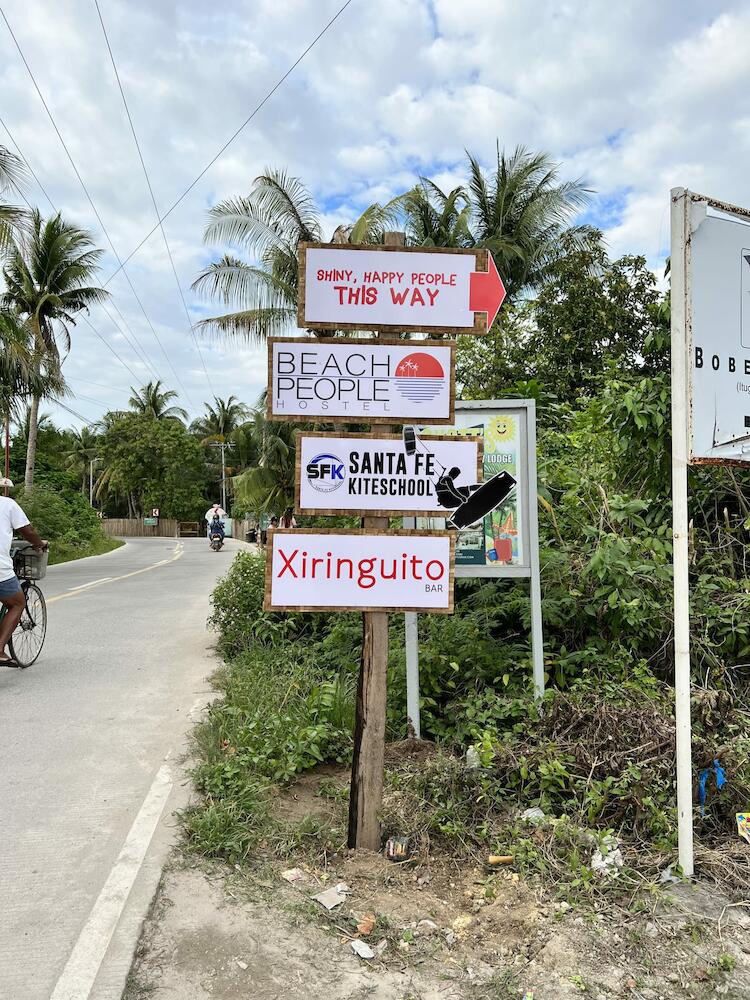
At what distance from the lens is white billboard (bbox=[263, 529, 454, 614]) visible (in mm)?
3521

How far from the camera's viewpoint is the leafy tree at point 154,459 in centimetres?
5662

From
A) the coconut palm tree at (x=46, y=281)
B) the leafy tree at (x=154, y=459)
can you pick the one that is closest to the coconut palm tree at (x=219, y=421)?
the leafy tree at (x=154, y=459)

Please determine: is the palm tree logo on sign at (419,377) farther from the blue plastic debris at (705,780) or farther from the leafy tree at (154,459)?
the leafy tree at (154,459)

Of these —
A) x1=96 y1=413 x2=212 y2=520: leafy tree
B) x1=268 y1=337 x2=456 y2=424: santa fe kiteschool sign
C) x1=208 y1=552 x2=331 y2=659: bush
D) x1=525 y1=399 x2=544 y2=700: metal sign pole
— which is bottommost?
x1=208 y1=552 x2=331 y2=659: bush

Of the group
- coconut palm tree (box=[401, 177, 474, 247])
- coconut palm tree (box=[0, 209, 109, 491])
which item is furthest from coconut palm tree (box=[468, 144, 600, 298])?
coconut palm tree (box=[0, 209, 109, 491])

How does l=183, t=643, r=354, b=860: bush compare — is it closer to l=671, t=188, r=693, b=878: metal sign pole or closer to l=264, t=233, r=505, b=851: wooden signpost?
l=264, t=233, r=505, b=851: wooden signpost

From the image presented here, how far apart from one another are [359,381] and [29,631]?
17.9 ft

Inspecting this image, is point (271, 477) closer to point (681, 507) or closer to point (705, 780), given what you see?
point (705, 780)

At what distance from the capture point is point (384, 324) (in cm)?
362

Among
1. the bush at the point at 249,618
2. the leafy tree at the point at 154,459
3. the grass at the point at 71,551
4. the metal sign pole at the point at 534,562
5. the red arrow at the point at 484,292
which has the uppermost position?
the leafy tree at the point at 154,459

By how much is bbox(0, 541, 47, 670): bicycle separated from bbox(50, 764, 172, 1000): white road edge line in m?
3.78

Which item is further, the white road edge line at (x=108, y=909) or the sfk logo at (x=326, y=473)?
the sfk logo at (x=326, y=473)

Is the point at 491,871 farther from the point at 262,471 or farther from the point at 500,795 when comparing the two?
the point at 262,471

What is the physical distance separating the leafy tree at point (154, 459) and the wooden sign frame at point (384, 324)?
2166 inches
